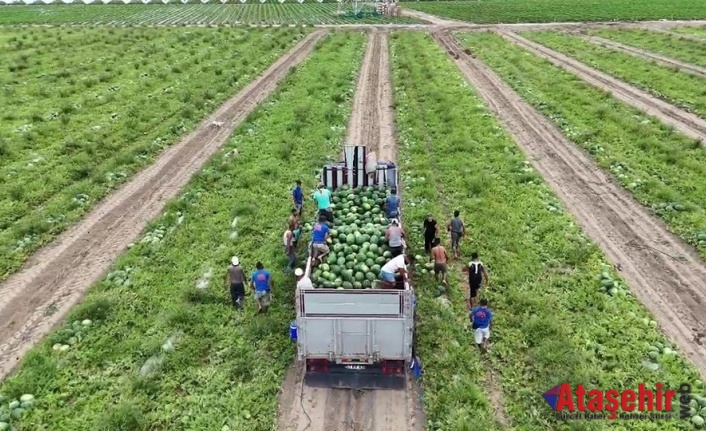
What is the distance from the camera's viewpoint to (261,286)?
12.9 meters

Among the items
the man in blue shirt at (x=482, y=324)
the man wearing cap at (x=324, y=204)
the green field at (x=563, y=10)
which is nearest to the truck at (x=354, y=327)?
the man in blue shirt at (x=482, y=324)

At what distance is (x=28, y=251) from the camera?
53.7 ft

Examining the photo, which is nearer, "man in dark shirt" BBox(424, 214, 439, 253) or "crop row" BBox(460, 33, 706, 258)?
"man in dark shirt" BBox(424, 214, 439, 253)

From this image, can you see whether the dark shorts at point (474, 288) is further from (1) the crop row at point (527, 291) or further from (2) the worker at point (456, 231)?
(2) the worker at point (456, 231)

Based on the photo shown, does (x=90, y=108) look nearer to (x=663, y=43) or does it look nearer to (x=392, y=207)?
(x=392, y=207)

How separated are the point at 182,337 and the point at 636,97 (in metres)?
31.9

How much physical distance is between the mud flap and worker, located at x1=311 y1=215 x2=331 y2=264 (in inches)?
115

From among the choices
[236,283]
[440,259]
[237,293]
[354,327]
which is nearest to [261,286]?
[236,283]

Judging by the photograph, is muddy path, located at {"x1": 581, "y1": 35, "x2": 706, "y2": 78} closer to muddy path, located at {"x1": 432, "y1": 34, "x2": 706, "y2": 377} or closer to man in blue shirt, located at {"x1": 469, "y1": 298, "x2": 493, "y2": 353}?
muddy path, located at {"x1": 432, "y1": 34, "x2": 706, "y2": 377}

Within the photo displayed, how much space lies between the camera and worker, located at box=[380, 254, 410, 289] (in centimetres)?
1202

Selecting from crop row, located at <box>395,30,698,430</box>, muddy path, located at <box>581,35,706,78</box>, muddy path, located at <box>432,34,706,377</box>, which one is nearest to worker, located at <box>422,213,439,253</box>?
crop row, located at <box>395,30,698,430</box>

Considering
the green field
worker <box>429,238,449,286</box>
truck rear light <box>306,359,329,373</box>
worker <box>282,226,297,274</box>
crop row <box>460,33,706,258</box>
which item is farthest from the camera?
the green field

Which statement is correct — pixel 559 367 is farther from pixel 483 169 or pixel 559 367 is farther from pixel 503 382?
pixel 483 169

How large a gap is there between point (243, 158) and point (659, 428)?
18531 millimetres
